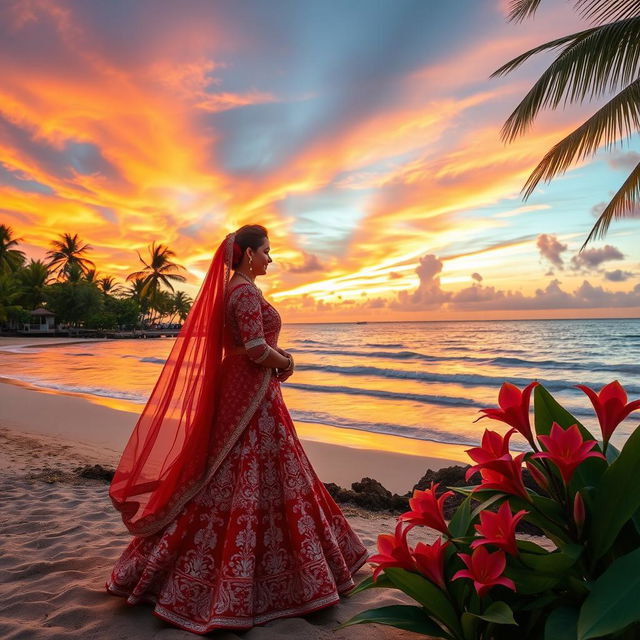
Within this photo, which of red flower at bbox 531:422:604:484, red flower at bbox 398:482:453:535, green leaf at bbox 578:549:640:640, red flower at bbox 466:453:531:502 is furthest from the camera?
red flower at bbox 398:482:453:535

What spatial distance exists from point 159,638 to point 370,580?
3.62ft

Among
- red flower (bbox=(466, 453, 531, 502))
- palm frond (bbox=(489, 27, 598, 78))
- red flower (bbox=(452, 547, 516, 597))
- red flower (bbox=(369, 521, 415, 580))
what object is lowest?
red flower (bbox=(369, 521, 415, 580))

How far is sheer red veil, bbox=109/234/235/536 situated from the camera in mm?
2488

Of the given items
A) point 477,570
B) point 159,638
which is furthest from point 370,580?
point 159,638

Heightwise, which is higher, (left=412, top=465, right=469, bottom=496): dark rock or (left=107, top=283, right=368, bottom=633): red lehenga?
(left=107, top=283, right=368, bottom=633): red lehenga

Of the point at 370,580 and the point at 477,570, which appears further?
the point at 370,580

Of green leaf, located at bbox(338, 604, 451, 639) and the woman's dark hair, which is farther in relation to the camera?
the woman's dark hair

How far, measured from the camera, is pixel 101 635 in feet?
7.36

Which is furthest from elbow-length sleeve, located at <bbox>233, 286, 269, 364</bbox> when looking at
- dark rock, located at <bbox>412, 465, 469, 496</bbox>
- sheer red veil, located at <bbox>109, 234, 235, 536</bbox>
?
dark rock, located at <bbox>412, 465, 469, 496</bbox>

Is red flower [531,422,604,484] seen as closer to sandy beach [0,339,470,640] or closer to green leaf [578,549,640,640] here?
green leaf [578,549,640,640]

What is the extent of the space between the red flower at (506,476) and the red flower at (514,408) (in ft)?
0.25

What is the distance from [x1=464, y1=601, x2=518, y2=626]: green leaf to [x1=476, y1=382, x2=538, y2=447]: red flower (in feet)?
1.37

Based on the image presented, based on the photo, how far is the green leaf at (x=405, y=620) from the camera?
154 centimetres

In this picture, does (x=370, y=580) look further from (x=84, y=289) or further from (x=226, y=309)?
(x=84, y=289)
